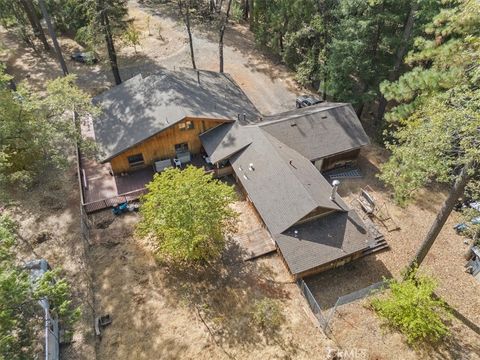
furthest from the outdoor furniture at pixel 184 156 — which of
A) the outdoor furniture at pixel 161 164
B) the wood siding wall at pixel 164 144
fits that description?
the outdoor furniture at pixel 161 164

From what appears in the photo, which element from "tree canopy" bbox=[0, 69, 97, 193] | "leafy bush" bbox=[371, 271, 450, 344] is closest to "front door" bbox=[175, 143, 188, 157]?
"tree canopy" bbox=[0, 69, 97, 193]

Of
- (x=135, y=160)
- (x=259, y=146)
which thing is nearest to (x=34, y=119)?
(x=135, y=160)

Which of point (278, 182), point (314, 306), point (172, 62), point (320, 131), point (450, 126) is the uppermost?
point (450, 126)

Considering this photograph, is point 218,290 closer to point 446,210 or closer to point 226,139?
point 226,139

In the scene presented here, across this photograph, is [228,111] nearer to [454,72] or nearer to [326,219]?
[326,219]

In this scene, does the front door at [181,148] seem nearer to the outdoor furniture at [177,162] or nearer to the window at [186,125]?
the outdoor furniture at [177,162]
